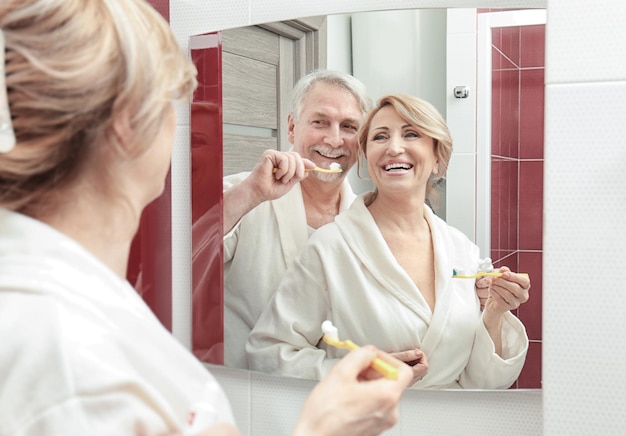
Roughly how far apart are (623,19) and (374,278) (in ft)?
1.70

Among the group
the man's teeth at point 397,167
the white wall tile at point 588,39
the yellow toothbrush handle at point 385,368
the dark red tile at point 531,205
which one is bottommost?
the yellow toothbrush handle at point 385,368

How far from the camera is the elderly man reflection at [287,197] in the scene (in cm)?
114

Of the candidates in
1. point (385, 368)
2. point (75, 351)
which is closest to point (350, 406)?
point (385, 368)

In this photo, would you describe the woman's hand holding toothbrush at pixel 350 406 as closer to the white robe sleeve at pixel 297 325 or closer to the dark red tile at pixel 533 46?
the white robe sleeve at pixel 297 325

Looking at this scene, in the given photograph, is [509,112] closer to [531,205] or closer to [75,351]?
[531,205]

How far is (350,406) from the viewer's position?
28.4 inches

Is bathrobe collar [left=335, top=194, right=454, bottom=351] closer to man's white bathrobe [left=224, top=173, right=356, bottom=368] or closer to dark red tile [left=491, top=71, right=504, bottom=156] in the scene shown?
man's white bathrobe [left=224, top=173, right=356, bottom=368]

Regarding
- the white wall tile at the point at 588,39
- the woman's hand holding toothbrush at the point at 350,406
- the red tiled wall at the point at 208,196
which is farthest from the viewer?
the red tiled wall at the point at 208,196

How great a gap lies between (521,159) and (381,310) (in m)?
0.32

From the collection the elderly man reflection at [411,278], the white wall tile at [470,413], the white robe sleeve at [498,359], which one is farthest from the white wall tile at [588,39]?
the white wall tile at [470,413]

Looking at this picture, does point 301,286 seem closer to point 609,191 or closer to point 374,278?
point 374,278

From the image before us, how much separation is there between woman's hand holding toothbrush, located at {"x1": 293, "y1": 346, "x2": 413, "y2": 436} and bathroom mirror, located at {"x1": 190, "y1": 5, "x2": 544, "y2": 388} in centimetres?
40

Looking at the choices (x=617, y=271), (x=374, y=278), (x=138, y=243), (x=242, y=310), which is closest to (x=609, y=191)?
(x=617, y=271)

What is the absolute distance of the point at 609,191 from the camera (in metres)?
0.90
